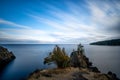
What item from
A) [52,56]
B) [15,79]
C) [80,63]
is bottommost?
[15,79]

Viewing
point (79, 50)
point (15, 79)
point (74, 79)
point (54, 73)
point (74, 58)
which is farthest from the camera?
point (79, 50)

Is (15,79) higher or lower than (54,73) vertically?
lower

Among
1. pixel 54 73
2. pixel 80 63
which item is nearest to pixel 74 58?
pixel 80 63

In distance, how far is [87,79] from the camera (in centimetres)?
1603

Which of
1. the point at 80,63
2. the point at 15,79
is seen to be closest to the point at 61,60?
the point at 80,63

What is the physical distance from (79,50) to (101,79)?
73.2ft

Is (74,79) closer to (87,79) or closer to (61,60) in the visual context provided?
(87,79)

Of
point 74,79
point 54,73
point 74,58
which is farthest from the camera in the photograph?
point 74,58

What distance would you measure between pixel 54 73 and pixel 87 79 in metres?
4.43

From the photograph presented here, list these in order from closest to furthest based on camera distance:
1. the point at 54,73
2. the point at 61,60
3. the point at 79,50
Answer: the point at 54,73 < the point at 61,60 < the point at 79,50

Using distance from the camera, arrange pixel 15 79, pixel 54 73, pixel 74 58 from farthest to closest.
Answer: pixel 74 58 → pixel 15 79 → pixel 54 73

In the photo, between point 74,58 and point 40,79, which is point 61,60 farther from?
point 74,58

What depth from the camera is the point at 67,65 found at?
2197cm

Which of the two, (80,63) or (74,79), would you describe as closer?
(74,79)
